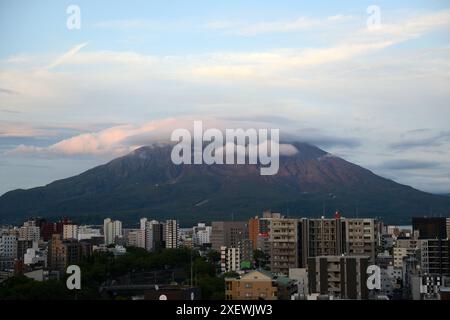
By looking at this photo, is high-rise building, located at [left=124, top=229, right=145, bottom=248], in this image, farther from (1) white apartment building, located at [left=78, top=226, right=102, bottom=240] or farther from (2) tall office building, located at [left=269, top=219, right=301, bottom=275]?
(2) tall office building, located at [left=269, top=219, right=301, bottom=275]

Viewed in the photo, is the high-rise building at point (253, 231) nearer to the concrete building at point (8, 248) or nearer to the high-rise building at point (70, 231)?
the high-rise building at point (70, 231)

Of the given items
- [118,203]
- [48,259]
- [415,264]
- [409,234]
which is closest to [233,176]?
[118,203]

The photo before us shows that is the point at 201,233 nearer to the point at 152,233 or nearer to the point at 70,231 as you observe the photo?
the point at 152,233

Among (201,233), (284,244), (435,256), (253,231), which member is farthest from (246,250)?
(201,233)

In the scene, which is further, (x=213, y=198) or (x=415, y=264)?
(x=213, y=198)

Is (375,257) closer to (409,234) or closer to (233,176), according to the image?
(409,234)

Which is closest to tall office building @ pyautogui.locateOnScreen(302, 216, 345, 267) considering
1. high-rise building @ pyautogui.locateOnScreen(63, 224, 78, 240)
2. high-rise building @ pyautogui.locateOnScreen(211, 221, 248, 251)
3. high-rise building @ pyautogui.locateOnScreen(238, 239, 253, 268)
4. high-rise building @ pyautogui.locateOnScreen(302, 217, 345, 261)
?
high-rise building @ pyautogui.locateOnScreen(302, 217, 345, 261)
